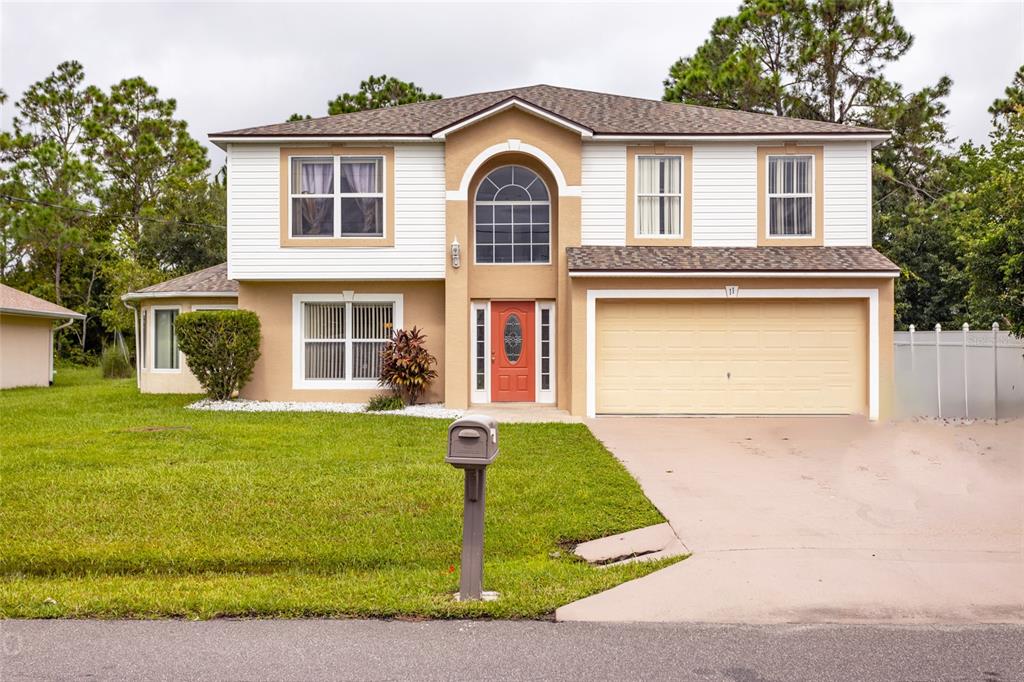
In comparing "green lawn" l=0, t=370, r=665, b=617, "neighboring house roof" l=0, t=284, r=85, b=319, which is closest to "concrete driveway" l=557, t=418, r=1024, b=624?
"green lawn" l=0, t=370, r=665, b=617

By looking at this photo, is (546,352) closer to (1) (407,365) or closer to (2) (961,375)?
(1) (407,365)

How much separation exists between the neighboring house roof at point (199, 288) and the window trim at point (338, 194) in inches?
138

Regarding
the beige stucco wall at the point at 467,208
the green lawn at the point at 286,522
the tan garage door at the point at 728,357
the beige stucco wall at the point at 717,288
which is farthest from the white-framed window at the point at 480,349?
the green lawn at the point at 286,522

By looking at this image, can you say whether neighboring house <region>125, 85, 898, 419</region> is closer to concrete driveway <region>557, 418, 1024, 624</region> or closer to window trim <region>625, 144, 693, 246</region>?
window trim <region>625, 144, 693, 246</region>

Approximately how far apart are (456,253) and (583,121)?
13.4 feet

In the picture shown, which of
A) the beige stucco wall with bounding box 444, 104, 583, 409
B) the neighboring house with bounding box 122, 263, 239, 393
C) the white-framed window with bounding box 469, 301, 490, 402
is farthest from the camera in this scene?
the neighboring house with bounding box 122, 263, 239, 393

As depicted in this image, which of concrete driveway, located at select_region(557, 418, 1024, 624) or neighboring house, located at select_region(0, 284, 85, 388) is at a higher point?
neighboring house, located at select_region(0, 284, 85, 388)

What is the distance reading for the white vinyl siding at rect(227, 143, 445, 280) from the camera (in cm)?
1620

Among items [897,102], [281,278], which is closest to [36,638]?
[281,278]

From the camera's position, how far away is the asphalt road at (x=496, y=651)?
170 inches

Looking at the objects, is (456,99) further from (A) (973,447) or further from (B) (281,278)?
(A) (973,447)

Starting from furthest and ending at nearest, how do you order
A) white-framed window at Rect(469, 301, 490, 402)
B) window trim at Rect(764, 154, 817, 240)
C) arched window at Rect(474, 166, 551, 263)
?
arched window at Rect(474, 166, 551, 263)
white-framed window at Rect(469, 301, 490, 402)
window trim at Rect(764, 154, 817, 240)

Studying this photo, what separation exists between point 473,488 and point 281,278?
1208 cm

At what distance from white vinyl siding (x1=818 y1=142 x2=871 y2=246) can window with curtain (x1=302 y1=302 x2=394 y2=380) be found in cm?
937
